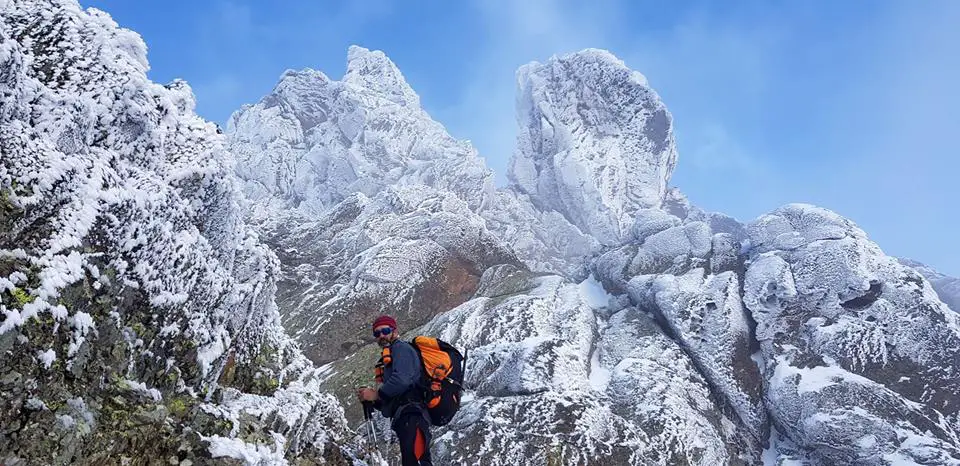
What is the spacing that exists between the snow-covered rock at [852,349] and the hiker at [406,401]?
32.3m

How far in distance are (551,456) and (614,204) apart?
91252 mm

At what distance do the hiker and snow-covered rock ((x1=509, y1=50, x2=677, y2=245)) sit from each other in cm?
10178

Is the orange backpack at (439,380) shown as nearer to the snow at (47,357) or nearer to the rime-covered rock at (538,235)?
the snow at (47,357)

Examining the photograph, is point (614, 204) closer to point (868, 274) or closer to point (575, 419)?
point (868, 274)

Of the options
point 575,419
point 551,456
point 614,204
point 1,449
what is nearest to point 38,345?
point 1,449

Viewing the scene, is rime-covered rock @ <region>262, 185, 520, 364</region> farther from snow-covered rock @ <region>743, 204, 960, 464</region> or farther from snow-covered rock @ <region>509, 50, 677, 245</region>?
snow-covered rock @ <region>509, 50, 677, 245</region>

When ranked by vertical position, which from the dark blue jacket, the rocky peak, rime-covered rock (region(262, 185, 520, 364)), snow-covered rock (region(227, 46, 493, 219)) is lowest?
the dark blue jacket

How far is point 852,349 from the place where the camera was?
1483 inches

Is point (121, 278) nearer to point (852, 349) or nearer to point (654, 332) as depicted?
point (654, 332)

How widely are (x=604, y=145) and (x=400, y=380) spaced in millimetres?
111169

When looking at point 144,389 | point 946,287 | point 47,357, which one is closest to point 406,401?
point 144,389

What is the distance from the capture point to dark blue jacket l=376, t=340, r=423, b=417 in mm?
9969

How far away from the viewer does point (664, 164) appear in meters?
117

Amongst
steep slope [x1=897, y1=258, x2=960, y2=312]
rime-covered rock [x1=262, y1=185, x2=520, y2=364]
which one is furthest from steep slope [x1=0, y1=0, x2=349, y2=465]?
steep slope [x1=897, y1=258, x2=960, y2=312]
